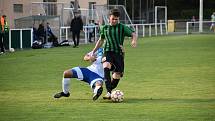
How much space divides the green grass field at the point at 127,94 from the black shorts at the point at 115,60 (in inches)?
28.0

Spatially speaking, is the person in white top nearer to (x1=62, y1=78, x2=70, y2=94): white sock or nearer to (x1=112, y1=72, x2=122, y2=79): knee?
(x1=62, y1=78, x2=70, y2=94): white sock

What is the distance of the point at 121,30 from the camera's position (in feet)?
45.2

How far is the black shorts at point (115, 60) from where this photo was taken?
13656 mm

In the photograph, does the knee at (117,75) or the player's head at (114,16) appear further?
the knee at (117,75)

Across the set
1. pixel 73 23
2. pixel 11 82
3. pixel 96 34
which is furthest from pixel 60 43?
pixel 11 82

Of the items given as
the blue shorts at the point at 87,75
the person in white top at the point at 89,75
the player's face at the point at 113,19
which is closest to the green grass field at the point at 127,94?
the person in white top at the point at 89,75

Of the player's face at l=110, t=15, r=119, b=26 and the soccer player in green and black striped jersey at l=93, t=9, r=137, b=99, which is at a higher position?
the player's face at l=110, t=15, r=119, b=26

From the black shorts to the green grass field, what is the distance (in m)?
0.71

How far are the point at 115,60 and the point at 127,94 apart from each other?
131 centimetres

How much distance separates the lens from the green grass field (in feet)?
36.7

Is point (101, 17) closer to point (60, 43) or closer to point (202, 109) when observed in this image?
point (60, 43)

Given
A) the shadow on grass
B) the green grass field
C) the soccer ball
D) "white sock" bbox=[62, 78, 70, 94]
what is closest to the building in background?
the green grass field

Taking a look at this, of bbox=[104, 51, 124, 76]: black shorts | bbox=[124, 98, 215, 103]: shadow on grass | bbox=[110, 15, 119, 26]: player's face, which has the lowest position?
bbox=[124, 98, 215, 103]: shadow on grass

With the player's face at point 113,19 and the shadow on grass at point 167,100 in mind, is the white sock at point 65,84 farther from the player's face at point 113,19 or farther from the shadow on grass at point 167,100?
the player's face at point 113,19
